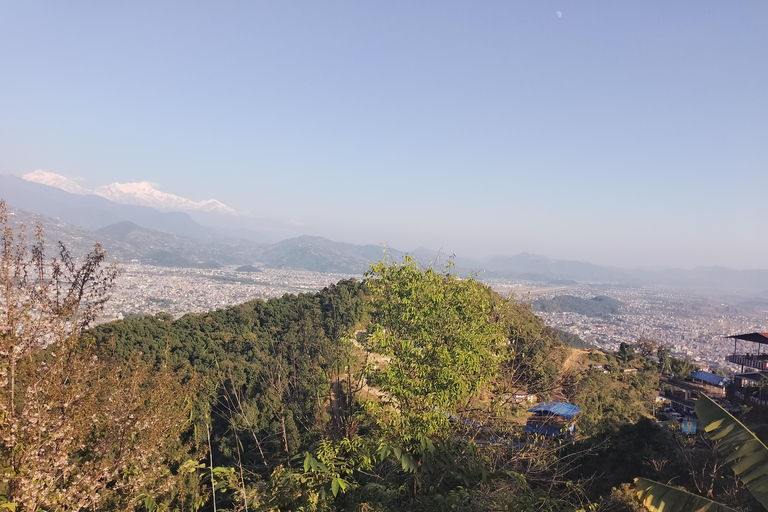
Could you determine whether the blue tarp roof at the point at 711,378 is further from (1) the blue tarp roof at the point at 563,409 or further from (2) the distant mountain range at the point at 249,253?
(2) the distant mountain range at the point at 249,253

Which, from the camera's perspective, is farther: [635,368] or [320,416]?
[635,368]

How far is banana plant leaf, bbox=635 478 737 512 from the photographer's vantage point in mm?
3266

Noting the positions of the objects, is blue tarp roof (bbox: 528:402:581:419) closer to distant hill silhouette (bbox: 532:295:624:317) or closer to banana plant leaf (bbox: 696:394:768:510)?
banana plant leaf (bbox: 696:394:768:510)

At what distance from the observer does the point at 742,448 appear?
11.1 ft

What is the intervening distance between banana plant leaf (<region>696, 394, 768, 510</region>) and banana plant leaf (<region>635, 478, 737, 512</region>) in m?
0.35

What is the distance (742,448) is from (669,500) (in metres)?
0.80

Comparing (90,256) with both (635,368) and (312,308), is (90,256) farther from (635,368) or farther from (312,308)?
(635,368)

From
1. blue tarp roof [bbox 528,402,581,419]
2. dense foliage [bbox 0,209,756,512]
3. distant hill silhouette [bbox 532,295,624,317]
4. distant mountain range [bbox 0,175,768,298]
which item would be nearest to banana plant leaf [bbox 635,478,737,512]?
dense foliage [bbox 0,209,756,512]

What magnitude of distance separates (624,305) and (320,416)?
102 m

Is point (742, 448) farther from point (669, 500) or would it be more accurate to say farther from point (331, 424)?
point (331, 424)

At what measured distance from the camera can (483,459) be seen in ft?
14.1

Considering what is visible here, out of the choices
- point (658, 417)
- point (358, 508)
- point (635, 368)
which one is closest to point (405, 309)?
point (358, 508)

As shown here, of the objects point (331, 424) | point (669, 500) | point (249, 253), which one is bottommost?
point (249, 253)

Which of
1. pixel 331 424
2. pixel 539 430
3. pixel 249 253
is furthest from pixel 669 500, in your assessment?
pixel 249 253
